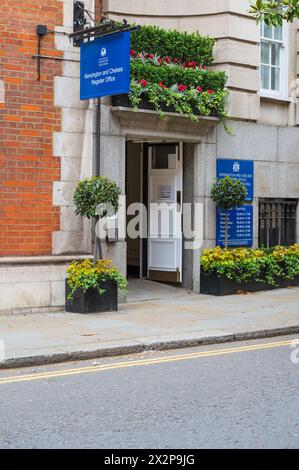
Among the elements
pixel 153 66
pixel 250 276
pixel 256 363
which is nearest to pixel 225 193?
pixel 250 276

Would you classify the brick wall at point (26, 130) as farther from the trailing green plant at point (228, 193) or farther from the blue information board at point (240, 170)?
the blue information board at point (240, 170)

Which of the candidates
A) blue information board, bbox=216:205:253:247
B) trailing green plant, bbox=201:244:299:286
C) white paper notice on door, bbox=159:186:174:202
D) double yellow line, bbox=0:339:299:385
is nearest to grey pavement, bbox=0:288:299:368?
double yellow line, bbox=0:339:299:385

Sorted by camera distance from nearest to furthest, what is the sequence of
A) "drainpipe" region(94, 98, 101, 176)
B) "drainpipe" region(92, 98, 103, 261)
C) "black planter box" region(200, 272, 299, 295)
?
1. "drainpipe" region(92, 98, 103, 261)
2. "drainpipe" region(94, 98, 101, 176)
3. "black planter box" region(200, 272, 299, 295)

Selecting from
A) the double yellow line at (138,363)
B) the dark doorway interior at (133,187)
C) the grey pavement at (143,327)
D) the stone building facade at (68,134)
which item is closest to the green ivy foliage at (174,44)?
the stone building facade at (68,134)

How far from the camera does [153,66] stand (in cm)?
1392

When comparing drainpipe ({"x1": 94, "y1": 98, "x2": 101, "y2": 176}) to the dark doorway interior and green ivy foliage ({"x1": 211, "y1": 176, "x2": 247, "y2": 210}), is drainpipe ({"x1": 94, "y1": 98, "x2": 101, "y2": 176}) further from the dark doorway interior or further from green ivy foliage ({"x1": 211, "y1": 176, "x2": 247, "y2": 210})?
the dark doorway interior

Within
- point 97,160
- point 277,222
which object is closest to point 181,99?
point 97,160

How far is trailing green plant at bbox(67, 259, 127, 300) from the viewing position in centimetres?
1230

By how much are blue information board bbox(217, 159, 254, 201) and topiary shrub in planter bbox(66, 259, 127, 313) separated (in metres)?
3.82

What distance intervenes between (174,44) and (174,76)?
0.71 m

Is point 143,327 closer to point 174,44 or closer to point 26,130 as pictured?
point 26,130

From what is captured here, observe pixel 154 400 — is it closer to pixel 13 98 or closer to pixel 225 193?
pixel 13 98

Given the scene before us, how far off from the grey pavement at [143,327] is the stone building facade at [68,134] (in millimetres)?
955

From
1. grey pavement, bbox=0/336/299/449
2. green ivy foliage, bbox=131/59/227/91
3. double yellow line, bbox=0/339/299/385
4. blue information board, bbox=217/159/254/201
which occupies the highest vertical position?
green ivy foliage, bbox=131/59/227/91
